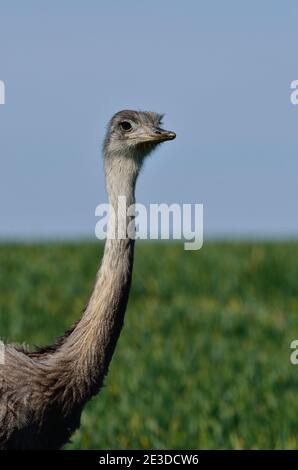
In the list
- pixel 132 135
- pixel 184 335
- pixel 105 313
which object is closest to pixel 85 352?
pixel 105 313

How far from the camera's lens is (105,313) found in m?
5.56

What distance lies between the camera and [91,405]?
40.1 feet

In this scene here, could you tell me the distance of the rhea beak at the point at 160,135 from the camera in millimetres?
5422

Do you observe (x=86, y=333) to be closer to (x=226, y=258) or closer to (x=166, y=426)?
(x=166, y=426)

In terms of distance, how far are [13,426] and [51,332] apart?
11.7m

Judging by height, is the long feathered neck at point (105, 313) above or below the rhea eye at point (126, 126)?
below

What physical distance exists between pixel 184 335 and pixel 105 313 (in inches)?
446

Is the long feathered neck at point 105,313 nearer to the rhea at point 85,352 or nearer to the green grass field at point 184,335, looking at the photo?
the rhea at point 85,352

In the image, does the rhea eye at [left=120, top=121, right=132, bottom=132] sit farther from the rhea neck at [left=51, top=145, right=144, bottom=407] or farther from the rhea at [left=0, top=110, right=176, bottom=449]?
the rhea neck at [left=51, top=145, right=144, bottom=407]

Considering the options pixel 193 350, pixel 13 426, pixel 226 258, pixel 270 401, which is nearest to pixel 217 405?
pixel 270 401

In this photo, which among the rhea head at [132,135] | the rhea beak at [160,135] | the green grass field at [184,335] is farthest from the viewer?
the green grass field at [184,335]

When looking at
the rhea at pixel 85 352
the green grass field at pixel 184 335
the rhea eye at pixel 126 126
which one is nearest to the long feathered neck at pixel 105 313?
the rhea at pixel 85 352

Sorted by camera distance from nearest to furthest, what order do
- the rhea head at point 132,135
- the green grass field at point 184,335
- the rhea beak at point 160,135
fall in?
the rhea beak at point 160,135, the rhea head at point 132,135, the green grass field at point 184,335

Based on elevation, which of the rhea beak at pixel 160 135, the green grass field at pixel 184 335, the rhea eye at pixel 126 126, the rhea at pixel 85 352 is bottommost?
the rhea at pixel 85 352
